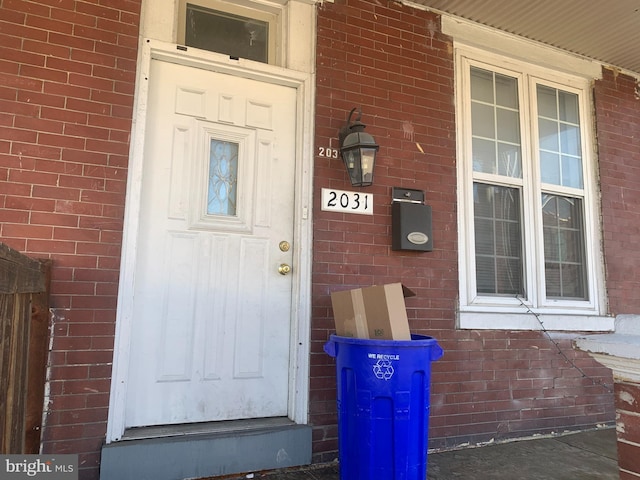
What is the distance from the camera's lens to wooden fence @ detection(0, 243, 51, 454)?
65.6 inches

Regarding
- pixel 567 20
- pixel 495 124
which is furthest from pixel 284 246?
pixel 567 20

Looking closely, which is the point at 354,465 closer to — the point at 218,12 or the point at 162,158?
the point at 162,158

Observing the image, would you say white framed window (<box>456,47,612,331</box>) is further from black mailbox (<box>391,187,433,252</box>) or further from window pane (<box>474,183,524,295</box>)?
black mailbox (<box>391,187,433,252</box>)

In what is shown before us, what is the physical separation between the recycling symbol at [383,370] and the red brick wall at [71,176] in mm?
1525

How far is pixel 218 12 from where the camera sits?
10.9 feet

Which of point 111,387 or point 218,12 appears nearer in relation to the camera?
point 111,387

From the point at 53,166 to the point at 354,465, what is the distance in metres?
2.35

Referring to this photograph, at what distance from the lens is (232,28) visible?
3.34 meters

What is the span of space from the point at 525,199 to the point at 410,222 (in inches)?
51.6

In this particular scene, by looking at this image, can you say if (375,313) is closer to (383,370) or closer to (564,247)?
(383,370)

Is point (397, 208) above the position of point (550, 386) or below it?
above

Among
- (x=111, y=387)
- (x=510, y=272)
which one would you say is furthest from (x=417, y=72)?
(x=111, y=387)


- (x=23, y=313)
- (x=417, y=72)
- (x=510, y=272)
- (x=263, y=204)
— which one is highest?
(x=417, y=72)

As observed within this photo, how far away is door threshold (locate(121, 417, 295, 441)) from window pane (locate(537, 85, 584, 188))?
3.16m
